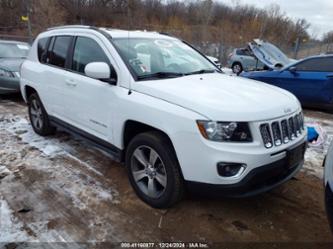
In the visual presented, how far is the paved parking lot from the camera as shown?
2.75 metres

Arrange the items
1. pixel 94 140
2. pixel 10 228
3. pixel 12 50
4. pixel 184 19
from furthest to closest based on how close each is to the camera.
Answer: pixel 184 19 → pixel 12 50 → pixel 94 140 → pixel 10 228

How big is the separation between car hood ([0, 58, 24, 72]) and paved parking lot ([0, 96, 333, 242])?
4.37 meters

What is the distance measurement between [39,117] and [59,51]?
56.0 inches

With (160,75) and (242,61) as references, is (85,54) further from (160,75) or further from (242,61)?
(242,61)

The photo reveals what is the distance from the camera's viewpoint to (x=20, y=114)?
22.4 ft

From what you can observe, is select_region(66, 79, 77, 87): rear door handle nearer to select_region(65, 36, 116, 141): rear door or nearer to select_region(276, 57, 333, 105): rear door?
select_region(65, 36, 116, 141): rear door

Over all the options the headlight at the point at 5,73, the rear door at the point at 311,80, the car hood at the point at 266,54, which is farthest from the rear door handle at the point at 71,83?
the car hood at the point at 266,54

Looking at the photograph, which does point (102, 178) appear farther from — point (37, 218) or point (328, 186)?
point (328, 186)

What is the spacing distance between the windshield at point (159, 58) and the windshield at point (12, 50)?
653 cm

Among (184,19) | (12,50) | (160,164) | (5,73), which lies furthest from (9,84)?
(184,19)

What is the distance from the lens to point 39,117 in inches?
206

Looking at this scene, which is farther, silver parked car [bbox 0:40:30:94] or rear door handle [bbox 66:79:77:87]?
silver parked car [bbox 0:40:30:94]

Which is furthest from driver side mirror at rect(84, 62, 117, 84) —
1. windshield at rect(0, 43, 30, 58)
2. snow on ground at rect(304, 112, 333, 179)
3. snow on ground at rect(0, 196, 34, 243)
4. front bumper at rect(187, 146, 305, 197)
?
windshield at rect(0, 43, 30, 58)

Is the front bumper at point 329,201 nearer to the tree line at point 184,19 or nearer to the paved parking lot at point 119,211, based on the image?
the paved parking lot at point 119,211
